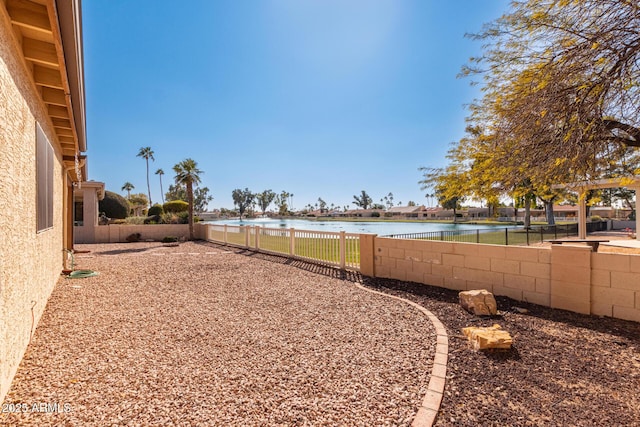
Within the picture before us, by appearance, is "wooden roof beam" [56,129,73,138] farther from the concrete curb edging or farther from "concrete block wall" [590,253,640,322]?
"concrete block wall" [590,253,640,322]

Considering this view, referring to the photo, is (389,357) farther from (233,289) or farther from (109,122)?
(109,122)

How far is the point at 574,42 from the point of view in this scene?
5.09 metres

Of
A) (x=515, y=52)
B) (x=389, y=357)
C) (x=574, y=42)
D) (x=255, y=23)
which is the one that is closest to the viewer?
(x=389, y=357)

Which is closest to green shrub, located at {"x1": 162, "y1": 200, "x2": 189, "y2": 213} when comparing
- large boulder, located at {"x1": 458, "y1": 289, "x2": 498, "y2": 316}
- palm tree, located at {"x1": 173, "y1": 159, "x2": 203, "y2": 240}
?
palm tree, located at {"x1": 173, "y1": 159, "x2": 203, "y2": 240}

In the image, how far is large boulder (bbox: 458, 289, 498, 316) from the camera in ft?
15.1

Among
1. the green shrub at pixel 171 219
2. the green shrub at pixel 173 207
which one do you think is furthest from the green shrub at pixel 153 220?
the green shrub at pixel 173 207

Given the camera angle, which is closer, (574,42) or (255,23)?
(574,42)

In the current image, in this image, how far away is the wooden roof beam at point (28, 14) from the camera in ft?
9.25

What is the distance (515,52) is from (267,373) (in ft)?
24.5

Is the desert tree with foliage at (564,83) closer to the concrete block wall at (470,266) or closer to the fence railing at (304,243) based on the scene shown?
the concrete block wall at (470,266)

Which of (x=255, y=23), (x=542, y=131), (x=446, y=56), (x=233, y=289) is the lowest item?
(x=233, y=289)

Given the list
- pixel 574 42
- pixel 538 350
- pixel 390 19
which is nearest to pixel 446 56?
pixel 390 19

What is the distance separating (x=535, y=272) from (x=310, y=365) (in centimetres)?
440

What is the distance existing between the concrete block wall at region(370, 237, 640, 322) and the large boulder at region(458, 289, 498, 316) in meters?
0.99
